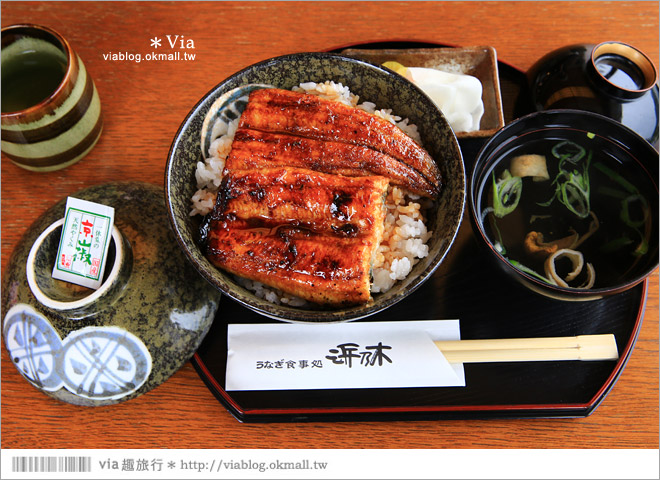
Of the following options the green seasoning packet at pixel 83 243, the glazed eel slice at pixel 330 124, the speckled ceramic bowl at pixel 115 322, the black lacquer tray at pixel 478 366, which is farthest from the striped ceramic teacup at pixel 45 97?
the black lacquer tray at pixel 478 366

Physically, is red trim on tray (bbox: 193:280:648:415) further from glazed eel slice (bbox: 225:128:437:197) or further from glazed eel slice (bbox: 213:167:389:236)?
glazed eel slice (bbox: 225:128:437:197)

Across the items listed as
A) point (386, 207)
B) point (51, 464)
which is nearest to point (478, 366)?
point (386, 207)

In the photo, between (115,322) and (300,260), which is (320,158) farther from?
(115,322)

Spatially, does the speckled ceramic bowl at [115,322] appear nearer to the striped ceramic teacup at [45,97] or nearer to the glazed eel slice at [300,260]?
the glazed eel slice at [300,260]

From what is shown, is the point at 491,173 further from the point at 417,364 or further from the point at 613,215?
the point at 417,364

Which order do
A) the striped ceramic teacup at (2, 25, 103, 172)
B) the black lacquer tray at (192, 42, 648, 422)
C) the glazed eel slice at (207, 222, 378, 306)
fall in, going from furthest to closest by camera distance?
the striped ceramic teacup at (2, 25, 103, 172)
the black lacquer tray at (192, 42, 648, 422)
the glazed eel slice at (207, 222, 378, 306)

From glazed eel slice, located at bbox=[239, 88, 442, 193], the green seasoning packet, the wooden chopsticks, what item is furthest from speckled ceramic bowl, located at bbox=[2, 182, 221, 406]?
the wooden chopsticks
